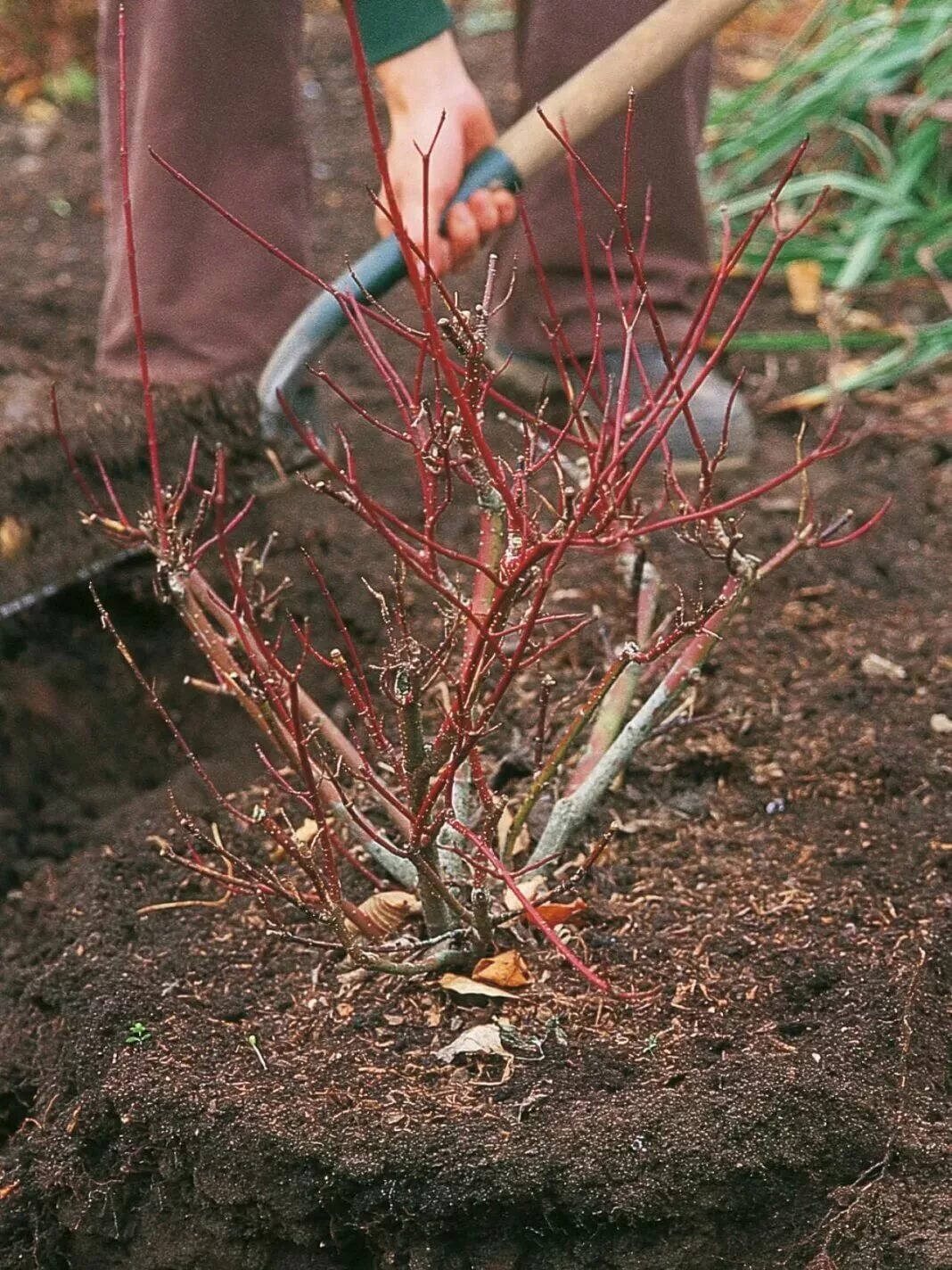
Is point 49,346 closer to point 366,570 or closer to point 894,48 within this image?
point 366,570

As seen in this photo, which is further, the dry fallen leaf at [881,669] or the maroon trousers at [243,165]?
the maroon trousers at [243,165]

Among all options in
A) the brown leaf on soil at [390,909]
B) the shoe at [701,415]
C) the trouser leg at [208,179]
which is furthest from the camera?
the shoe at [701,415]

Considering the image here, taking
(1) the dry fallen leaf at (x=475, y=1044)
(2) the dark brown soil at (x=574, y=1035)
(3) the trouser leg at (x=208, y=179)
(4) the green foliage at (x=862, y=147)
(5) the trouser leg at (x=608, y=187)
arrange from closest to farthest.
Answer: (2) the dark brown soil at (x=574, y=1035) → (1) the dry fallen leaf at (x=475, y=1044) → (3) the trouser leg at (x=208, y=179) → (5) the trouser leg at (x=608, y=187) → (4) the green foliage at (x=862, y=147)

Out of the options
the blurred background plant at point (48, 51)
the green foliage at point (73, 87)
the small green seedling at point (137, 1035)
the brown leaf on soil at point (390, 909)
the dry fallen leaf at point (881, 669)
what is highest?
the blurred background plant at point (48, 51)

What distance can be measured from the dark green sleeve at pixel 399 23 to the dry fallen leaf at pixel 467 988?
1.45 meters

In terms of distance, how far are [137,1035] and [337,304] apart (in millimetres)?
1212

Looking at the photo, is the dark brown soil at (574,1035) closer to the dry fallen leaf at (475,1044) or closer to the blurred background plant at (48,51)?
the dry fallen leaf at (475,1044)

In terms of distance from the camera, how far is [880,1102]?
1.51 meters

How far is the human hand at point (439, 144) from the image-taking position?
230cm

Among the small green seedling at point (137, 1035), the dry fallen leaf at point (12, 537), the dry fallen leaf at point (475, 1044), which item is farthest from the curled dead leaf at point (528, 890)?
the dry fallen leaf at point (12, 537)

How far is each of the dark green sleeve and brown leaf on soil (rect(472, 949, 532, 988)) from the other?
1.44 metres

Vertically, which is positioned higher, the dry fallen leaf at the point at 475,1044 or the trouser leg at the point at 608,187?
the trouser leg at the point at 608,187

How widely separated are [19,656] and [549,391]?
122cm

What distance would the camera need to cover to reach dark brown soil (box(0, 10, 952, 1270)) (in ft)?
4.84
